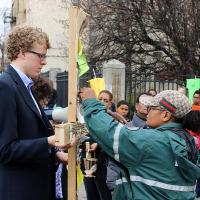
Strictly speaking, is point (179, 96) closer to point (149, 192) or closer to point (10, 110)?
point (149, 192)

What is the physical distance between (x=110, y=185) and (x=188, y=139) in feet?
8.27

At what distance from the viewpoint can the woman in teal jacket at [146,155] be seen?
255cm

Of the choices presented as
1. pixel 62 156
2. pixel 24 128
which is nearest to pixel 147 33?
pixel 62 156

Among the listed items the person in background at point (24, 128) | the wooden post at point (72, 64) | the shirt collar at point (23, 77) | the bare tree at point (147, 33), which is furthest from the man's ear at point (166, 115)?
the bare tree at point (147, 33)

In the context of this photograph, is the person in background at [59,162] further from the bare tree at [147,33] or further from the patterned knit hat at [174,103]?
the bare tree at [147,33]

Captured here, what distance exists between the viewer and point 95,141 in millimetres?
2703

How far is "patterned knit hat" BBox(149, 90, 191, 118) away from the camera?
9.16ft

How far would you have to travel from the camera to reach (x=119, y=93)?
11.8 m

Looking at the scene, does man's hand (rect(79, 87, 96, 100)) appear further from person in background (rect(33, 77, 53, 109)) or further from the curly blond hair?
person in background (rect(33, 77, 53, 109))

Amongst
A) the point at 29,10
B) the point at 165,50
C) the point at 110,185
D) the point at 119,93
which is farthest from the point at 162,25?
the point at 29,10

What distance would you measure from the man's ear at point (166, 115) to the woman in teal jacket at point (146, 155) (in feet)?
0.24

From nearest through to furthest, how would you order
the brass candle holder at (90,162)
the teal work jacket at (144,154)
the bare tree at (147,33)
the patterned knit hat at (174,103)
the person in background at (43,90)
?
the teal work jacket at (144,154)
the patterned knit hat at (174,103)
the brass candle holder at (90,162)
the person in background at (43,90)
the bare tree at (147,33)

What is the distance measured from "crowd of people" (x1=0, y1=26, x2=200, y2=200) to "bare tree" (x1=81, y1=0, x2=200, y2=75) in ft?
42.1

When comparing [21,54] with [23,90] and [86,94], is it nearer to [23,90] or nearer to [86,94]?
[23,90]
